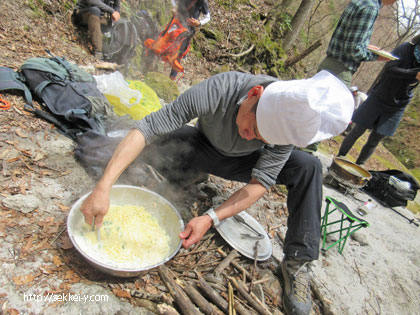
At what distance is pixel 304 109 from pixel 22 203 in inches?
83.3

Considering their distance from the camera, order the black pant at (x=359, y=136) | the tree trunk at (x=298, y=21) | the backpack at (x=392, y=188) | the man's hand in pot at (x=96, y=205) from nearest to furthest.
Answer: the man's hand in pot at (x=96, y=205) → the black pant at (x=359, y=136) → the backpack at (x=392, y=188) → the tree trunk at (x=298, y=21)

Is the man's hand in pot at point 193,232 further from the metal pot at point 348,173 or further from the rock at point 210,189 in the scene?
the metal pot at point 348,173

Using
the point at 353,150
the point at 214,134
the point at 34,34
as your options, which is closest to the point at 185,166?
the point at 214,134

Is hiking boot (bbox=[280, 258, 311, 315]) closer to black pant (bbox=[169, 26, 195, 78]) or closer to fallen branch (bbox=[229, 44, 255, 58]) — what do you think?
black pant (bbox=[169, 26, 195, 78])

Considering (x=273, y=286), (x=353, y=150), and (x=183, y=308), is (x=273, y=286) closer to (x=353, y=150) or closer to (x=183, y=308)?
(x=183, y=308)

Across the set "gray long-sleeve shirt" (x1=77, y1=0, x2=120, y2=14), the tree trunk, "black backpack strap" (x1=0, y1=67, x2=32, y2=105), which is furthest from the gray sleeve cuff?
the tree trunk

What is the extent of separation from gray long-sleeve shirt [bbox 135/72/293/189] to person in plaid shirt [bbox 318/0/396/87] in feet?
8.04

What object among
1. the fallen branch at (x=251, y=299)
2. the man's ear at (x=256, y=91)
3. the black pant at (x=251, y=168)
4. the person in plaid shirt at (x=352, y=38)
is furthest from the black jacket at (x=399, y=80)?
the fallen branch at (x=251, y=299)

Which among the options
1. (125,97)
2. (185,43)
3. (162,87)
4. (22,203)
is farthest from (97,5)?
(22,203)

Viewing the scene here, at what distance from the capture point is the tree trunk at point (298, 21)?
29.9ft

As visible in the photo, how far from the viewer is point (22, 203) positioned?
184cm

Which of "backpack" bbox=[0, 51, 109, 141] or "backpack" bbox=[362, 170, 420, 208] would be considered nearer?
"backpack" bbox=[0, 51, 109, 141]

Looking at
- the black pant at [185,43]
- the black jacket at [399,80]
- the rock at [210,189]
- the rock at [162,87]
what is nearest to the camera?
the rock at [210,189]

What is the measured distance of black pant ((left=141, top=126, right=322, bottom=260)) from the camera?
83.2 inches
